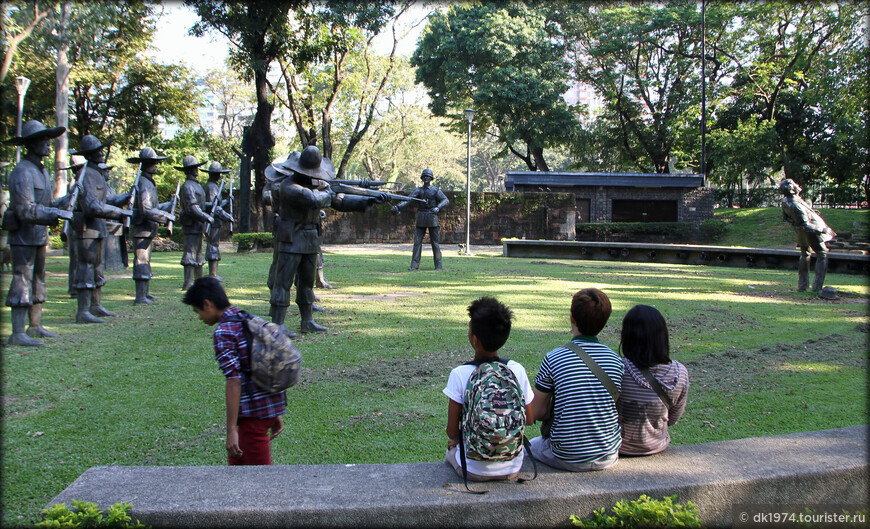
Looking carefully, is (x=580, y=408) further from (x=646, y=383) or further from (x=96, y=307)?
(x=96, y=307)

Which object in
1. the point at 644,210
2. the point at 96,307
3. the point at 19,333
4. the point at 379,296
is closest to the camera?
the point at 19,333

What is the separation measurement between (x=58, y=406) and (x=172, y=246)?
20.3 m

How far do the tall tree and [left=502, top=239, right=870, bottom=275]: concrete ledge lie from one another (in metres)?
14.3

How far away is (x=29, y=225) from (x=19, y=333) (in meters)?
1.16

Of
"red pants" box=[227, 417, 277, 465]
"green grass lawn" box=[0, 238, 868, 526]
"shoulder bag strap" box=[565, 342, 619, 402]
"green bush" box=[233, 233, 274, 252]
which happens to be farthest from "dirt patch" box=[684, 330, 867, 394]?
"green bush" box=[233, 233, 274, 252]

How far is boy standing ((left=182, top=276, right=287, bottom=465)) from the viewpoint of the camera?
3131 millimetres

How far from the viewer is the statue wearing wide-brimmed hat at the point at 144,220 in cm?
993

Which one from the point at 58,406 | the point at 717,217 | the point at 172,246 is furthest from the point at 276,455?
the point at 717,217

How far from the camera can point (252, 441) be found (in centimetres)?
331

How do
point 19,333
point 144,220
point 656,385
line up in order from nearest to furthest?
point 656,385, point 19,333, point 144,220

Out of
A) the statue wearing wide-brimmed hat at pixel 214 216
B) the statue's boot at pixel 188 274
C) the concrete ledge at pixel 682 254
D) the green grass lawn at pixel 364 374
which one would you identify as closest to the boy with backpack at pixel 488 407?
the green grass lawn at pixel 364 374

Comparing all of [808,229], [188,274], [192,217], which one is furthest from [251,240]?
[808,229]

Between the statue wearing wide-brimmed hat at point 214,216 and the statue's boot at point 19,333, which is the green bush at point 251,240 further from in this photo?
the statue's boot at point 19,333

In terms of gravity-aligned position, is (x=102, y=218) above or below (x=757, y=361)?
above
